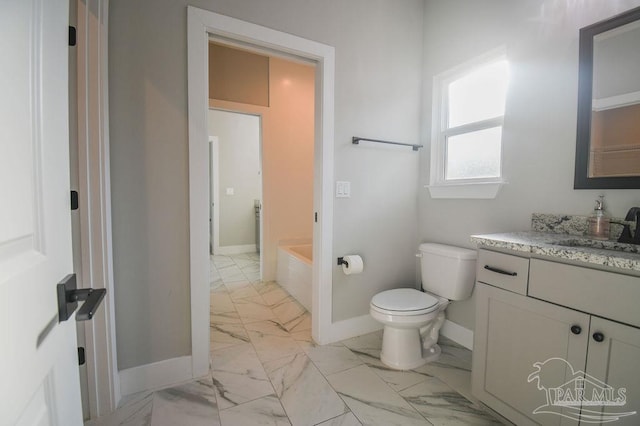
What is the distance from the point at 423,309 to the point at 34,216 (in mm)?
1781

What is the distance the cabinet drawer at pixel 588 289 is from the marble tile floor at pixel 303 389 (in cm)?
76

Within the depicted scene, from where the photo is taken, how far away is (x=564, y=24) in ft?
4.85

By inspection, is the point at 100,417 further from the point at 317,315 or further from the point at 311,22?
the point at 311,22

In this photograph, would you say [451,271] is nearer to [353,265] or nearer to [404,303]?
[404,303]

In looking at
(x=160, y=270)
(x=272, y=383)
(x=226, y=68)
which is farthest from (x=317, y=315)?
(x=226, y=68)

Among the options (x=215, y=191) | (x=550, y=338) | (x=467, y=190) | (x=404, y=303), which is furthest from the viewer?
(x=215, y=191)

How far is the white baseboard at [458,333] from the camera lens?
1.99m

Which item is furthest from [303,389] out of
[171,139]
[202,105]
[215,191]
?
[215,191]

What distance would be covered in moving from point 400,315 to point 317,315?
632mm

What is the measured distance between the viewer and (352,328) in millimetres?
2135

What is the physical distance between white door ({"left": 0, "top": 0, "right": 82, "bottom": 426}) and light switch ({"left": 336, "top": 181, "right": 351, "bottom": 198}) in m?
1.57

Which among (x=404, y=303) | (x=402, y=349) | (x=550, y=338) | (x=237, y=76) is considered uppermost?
(x=237, y=76)

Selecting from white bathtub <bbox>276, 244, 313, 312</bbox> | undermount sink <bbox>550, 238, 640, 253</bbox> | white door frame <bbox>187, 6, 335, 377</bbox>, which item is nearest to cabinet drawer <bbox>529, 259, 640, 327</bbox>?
undermount sink <bbox>550, 238, 640, 253</bbox>

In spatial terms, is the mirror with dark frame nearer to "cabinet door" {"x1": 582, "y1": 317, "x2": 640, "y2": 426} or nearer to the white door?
"cabinet door" {"x1": 582, "y1": 317, "x2": 640, "y2": 426}
